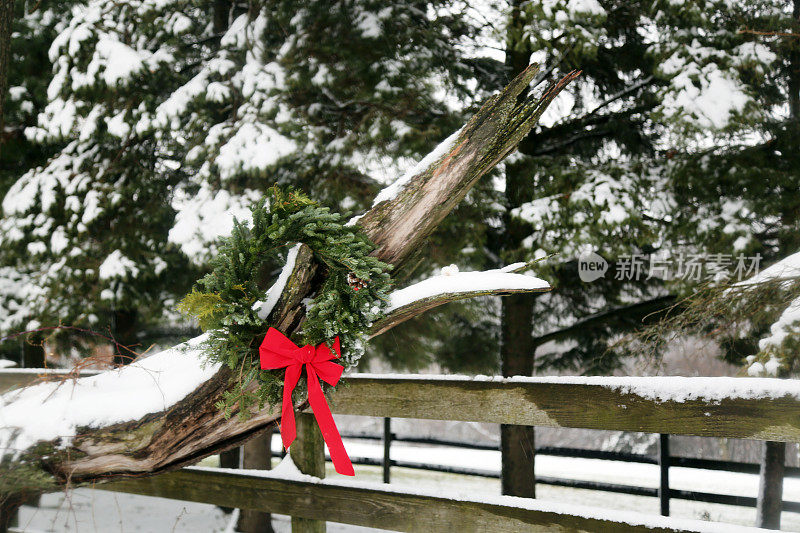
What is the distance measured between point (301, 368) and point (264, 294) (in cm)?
26

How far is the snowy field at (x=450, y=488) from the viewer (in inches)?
255

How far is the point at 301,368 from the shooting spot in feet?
5.89

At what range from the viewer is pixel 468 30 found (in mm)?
6969

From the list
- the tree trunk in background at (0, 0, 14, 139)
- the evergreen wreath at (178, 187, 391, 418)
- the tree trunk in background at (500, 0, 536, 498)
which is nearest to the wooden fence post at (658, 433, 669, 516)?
the tree trunk in background at (500, 0, 536, 498)

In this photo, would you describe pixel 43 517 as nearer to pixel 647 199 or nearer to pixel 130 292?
pixel 130 292

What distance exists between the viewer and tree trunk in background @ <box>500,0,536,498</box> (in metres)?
6.11

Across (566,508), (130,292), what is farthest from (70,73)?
(566,508)

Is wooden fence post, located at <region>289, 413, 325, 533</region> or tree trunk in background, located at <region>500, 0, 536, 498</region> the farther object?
tree trunk in background, located at <region>500, 0, 536, 498</region>

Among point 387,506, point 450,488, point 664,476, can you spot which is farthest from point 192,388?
point 450,488

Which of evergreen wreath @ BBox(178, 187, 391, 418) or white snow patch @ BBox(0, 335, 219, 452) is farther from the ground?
evergreen wreath @ BBox(178, 187, 391, 418)

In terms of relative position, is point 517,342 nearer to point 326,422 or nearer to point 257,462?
point 257,462

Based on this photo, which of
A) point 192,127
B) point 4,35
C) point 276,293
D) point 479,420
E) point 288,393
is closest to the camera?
point 288,393

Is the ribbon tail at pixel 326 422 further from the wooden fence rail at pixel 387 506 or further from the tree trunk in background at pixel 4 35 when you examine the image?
the tree trunk in background at pixel 4 35

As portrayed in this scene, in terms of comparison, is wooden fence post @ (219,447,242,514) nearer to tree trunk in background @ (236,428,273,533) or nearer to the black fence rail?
tree trunk in background @ (236,428,273,533)
